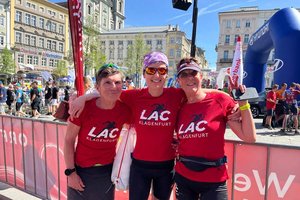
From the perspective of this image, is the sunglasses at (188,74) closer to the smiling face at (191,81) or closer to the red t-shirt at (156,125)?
the smiling face at (191,81)

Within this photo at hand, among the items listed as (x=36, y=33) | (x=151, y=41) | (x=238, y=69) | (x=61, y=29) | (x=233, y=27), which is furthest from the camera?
(x=151, y=41)

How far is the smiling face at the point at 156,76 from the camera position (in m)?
2.25

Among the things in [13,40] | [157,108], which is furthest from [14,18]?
[157,108]

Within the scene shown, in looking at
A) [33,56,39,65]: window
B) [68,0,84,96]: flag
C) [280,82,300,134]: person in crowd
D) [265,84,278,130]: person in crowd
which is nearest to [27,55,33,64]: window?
[33,56,39,65]: window

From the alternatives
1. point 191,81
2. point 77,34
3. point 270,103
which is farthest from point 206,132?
point 270,103

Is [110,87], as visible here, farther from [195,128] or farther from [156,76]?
[195,128]

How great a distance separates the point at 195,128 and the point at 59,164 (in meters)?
2.16

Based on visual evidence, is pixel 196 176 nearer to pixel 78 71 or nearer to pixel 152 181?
pixel 152 181

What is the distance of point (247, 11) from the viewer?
202ft

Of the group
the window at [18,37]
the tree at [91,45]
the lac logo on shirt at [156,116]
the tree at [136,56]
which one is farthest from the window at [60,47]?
the lac logo on shirt at [156,116]

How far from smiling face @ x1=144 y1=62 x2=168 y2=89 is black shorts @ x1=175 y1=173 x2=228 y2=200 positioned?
0.76 meters

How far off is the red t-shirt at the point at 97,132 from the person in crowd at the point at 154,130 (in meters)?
0.09

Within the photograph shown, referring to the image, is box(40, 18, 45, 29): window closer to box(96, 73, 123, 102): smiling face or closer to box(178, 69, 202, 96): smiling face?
box(96, 73, 123, 102): smiling face

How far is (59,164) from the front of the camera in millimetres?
3418
